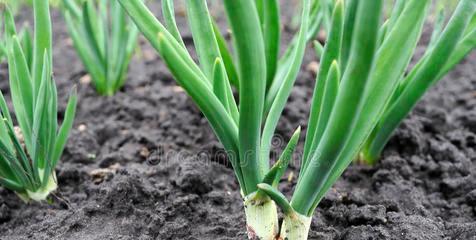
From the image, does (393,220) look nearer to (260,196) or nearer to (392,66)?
(260,196)

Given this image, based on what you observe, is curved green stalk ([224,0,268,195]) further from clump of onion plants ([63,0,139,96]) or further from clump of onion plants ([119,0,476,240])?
clump of onion plants ([63,0,139,96])

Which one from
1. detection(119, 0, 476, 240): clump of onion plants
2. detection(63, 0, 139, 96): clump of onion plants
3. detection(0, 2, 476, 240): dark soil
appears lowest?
detection(0, 2, 476, 240): dark soil

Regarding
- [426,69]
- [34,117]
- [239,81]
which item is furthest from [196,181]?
[426,69]

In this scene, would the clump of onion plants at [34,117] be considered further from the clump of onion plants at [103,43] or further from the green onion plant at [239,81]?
the clump of onion plants at [103,43]

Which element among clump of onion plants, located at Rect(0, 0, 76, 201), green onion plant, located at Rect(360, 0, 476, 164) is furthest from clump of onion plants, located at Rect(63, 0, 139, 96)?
green onion plant, located at Rect(360, 0, 476, 164)

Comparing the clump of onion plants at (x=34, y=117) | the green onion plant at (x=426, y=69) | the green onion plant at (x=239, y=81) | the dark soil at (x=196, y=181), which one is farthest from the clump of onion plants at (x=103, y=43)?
the green onion plant at (x=426, y=69)
